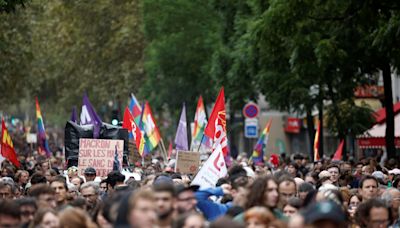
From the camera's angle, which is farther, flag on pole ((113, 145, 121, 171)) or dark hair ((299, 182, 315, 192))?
flag on pole ((113, 145, 121, 171))

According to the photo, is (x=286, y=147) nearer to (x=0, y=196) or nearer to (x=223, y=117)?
(x=223, y=117)

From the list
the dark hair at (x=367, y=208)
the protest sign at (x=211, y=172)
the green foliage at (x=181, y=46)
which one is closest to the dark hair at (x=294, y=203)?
the dark hair at (x=367, y=208)

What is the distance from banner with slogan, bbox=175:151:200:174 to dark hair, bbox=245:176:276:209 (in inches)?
429

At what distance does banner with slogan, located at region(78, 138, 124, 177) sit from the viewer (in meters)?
23.7

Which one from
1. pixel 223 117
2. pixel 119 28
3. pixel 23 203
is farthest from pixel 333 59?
pixel 119 28

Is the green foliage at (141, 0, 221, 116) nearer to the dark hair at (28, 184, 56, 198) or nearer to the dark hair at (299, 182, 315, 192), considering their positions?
the dark hair at (299, 182, 315, 192)

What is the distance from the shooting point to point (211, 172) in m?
17.3

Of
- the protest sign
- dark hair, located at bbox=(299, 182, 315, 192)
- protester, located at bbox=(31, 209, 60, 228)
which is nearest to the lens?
protester, located at bbox=(31, 209, 60, 228)

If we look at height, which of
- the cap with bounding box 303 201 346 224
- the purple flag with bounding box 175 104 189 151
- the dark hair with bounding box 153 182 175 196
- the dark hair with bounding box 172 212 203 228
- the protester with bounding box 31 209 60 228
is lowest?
the protester with bounding box 31 209 60 228

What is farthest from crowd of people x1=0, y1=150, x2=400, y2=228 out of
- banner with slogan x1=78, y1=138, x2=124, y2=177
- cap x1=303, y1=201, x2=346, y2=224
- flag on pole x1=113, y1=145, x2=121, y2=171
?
banner with slogan x1=78, y1=138, x2=124, y2=177

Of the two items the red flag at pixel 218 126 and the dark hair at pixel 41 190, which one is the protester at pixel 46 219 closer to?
the dark hair at pixel 41 190

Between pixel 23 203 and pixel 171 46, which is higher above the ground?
pixel 171 46

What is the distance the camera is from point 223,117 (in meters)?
23.8

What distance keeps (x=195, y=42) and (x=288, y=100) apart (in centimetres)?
1163
